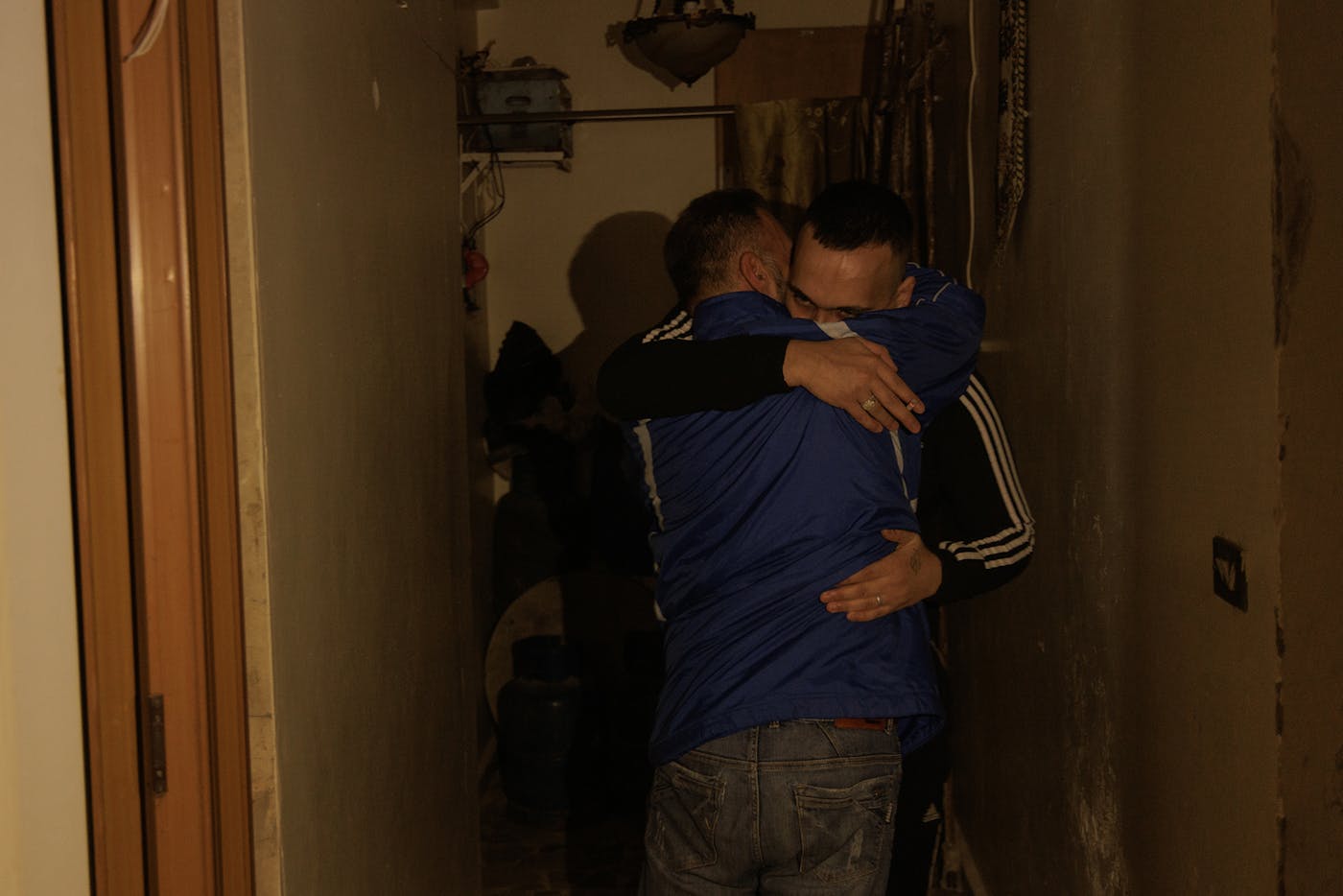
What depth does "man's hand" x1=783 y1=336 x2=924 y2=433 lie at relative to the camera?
143cm

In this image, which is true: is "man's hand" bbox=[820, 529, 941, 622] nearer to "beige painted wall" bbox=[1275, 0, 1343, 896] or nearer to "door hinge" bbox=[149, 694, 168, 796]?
"beige painted wall" bbox=[1275, 0, 1343, 896]

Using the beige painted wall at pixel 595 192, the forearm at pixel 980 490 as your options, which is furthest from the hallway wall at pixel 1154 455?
the beige painted wall at pixel 595 192

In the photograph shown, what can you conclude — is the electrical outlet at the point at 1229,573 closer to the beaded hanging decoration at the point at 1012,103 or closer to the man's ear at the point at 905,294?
the man's ear at the point at 905,294

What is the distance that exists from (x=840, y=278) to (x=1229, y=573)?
607 millimetres

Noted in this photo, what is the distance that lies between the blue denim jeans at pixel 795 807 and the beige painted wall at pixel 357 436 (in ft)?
1.61

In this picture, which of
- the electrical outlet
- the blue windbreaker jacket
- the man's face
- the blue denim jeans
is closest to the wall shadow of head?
the man's face

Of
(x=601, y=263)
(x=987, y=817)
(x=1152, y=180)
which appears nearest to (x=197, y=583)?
(x=1152, y=180)

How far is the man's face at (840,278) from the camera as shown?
1579mm

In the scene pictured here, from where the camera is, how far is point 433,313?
7.28 feet

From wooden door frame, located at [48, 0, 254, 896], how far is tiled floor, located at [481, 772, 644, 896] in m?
1.77

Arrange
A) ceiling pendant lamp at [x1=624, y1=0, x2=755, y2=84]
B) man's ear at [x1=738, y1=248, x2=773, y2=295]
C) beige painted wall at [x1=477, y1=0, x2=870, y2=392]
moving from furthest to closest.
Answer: beige painted wall at [x1=477, y1=0, x2=870, y2=392] → ceiling pendant lamp at [x1=624, y1=0, x2=755, y2=84] → man's ear at [x1=738, y1=248, x2=773, y2=295]

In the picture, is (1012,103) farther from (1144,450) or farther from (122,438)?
(122,438)

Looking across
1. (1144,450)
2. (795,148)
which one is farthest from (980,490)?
(795,148)

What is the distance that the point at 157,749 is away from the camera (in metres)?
1.24
